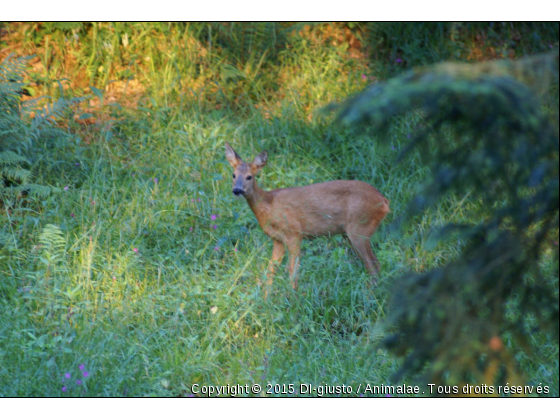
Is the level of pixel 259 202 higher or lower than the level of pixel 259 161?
lower

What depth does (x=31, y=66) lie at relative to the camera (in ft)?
27.8

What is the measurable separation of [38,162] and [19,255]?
156cm

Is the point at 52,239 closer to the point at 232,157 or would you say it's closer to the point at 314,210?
the point at 232,157

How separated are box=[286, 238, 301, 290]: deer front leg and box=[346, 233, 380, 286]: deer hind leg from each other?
54 cm

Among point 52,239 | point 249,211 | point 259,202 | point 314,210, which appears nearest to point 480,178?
point 52,239

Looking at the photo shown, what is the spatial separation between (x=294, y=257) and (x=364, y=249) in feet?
2.27

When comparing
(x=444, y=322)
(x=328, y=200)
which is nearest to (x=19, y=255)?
(x=328, y=200)

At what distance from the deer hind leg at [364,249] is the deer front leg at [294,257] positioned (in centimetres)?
54

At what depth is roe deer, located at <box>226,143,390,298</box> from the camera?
6.22m

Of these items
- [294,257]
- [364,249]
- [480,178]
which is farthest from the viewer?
[364,249]

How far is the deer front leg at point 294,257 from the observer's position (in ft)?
17.3

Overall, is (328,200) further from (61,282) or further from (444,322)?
(444,322)

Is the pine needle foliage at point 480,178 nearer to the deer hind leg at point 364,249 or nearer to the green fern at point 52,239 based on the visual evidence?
the deer hind leg at point 364,249

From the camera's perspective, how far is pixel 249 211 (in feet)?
22.0
